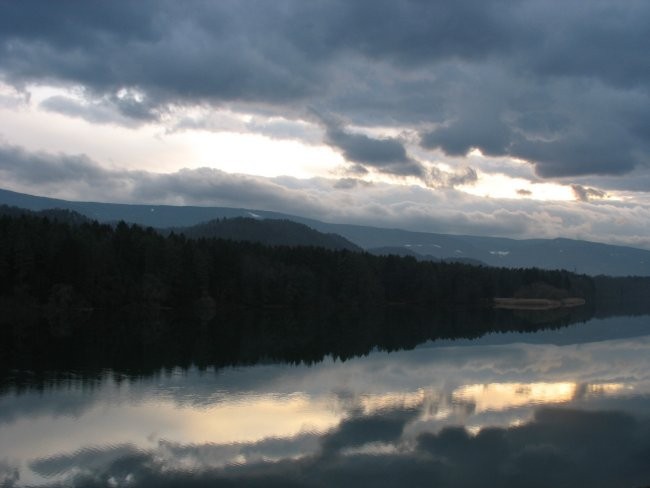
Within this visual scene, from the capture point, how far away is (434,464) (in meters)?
25.7

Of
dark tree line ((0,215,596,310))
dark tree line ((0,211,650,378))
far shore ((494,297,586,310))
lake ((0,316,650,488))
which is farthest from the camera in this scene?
far shore ((494,297,586,310))

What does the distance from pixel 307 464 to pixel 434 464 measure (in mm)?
4698

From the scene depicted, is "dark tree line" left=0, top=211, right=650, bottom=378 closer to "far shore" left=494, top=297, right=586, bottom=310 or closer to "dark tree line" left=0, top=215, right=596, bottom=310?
"dark tree line" left=0, top=215, right=596, bottom=310

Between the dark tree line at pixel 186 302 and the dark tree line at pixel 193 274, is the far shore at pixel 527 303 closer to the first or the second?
the dark tree line at pixel 193 274

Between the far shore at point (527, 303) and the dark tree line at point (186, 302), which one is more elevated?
the dark tree line at point (186, 302)

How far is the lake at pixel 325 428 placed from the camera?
24.1 m

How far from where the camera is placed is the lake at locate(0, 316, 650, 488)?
79.2 ft

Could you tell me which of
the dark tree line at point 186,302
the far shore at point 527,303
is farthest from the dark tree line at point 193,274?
the far shore at point 527,303

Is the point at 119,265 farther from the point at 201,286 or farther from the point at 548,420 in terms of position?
the point at 548,420

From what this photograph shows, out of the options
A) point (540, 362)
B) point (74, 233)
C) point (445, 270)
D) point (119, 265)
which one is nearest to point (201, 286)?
point (119, 265)

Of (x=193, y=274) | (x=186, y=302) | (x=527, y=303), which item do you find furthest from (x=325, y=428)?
(x=527, y=303)

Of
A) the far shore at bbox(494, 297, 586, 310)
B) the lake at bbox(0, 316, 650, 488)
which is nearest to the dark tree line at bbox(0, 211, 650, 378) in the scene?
the lake at bbox(0, 316, 650, 488)

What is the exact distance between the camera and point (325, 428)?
30.8 m

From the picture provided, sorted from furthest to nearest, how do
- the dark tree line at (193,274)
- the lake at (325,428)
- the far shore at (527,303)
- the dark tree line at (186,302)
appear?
the far shore at (527,303), the dark tree line at (193,274), the dark tree line at (186,302), the lake at (325,428)
